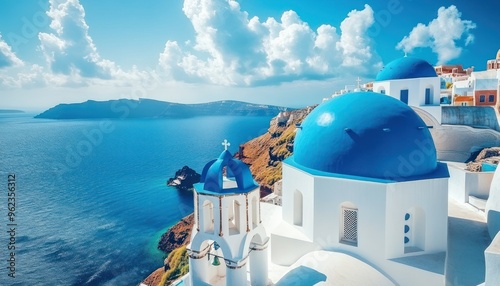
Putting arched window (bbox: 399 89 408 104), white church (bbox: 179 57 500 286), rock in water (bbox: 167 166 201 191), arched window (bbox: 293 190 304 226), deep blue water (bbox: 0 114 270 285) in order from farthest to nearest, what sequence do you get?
rock in water (bbox: 167 166 201 191) < deep blue water (bbox: 0 114 270 285) < arched window (bbox: 399 89 408 104) < arched window (bbox: 293 190 304 226) < white church (bbox: 179 57 500 286)

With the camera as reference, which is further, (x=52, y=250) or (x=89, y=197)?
(x=89, y=197)

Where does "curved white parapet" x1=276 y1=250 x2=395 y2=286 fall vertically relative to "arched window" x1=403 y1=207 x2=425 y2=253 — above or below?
below

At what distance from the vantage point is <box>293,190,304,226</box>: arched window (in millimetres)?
8969

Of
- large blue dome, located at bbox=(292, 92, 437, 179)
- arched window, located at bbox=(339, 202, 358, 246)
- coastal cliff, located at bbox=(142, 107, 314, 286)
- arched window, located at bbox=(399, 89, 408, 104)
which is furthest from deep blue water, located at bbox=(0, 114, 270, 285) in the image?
arched window, located at bbox=(399, 89, 408, 104)

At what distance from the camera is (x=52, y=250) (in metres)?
27.5

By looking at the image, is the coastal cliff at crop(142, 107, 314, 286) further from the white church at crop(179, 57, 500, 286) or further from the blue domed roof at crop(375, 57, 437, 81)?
the white church at crop(179, 57, 500, 286)

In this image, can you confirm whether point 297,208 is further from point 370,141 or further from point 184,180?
point 184,180

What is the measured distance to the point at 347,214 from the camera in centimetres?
787

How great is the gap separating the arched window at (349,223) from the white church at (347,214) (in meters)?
0.03

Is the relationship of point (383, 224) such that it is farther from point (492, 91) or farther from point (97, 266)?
point (97, 266)

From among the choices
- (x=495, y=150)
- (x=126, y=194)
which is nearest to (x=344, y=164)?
(x=495, y=150)

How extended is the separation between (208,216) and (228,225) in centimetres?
64

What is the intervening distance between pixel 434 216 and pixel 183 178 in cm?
4243

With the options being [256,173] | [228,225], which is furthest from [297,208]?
[256,173]
